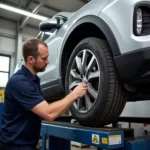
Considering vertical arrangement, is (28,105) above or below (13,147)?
above

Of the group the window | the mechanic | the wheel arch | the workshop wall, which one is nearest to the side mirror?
the wheel arch

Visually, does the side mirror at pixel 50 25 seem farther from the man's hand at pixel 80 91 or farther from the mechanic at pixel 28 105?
the man's hand at pixel 80 91

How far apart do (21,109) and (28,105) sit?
5.4 inches

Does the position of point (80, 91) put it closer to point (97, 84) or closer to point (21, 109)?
point (97, 84)

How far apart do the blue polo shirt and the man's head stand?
0.07 meters

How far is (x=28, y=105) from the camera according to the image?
1.32 metres

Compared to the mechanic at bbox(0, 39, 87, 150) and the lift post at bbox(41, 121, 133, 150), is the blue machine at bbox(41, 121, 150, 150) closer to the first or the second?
the lift post at bbox(41, 121, 133, 150)

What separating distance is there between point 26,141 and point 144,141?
77 cm

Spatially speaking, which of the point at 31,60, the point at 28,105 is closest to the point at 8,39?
the point at 31,60

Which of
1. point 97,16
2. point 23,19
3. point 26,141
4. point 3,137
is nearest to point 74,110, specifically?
point 26,141

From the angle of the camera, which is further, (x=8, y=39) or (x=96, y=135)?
(x=8, y=39)

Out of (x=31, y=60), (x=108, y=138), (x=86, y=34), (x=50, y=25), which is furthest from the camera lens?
(x=50, y=25)

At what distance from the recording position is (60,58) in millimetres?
1899

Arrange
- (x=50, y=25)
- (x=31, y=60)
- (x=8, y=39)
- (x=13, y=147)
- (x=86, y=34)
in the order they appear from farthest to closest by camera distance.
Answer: (x=8, y=39) < (x=50, y=25) < (x=86, y=34) < (x=31, y=60) < (x=13, y=147)
